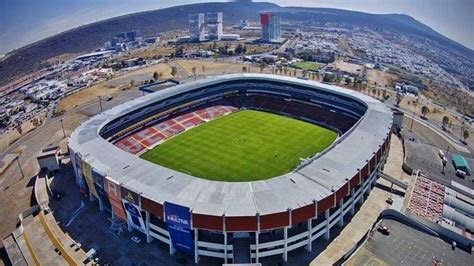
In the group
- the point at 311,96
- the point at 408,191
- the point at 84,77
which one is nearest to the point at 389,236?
the point at 408,191

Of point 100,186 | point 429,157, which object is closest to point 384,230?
point 429,157

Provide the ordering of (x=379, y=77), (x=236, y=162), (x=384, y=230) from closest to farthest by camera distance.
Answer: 1. (x=384, y=230)
2. (x=236, y=162)
3. (x=379, y=77)

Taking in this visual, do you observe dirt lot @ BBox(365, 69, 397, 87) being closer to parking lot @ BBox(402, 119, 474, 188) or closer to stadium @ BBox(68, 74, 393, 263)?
parking lot @ BBox(402, 119, 474, 188)

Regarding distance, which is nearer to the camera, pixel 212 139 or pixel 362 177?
pixel 362 177

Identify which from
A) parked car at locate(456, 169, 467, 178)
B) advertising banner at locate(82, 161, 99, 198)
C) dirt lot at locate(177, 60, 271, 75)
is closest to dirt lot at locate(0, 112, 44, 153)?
advertising banner at locate(82, 161, 99, 198)

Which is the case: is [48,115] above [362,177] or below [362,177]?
below

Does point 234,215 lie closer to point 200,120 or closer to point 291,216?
point 291,216

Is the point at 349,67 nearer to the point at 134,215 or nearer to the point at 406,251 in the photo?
the point at 406,251
